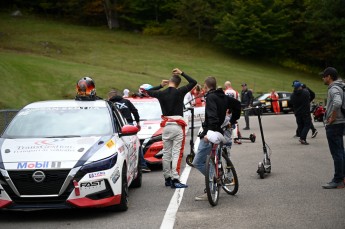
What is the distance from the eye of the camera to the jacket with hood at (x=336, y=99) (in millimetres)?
10094

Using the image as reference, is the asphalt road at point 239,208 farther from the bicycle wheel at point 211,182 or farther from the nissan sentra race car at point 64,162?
the nissan sentra race car at point 64,162

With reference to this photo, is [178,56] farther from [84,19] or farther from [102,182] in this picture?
[102,182]

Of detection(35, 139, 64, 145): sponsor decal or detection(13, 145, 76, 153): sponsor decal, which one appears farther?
detection(35, 139, 64, 145): sponsor decal

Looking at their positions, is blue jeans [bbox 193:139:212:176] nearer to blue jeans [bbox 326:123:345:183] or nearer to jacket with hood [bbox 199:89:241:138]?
jacket with hood [bbox 199:89:241:138]

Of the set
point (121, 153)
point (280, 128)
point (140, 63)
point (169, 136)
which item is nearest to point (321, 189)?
point (169, 136)

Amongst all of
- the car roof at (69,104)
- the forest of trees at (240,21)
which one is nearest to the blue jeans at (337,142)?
the car roof at (69,104)

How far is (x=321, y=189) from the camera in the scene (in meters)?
10.4

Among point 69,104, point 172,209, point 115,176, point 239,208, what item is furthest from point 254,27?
point 115,176

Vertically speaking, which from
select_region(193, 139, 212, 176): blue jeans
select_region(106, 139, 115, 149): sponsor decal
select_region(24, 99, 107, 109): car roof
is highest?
select_region(24, 99, 107, 109): car roof

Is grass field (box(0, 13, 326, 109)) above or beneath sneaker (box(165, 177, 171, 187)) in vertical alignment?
beneath

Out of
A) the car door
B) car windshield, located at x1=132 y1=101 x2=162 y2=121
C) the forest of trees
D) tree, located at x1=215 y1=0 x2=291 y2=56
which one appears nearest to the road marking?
the car door

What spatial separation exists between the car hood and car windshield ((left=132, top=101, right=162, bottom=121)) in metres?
7.01

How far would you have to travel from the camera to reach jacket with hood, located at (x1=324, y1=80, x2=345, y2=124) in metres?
10.1

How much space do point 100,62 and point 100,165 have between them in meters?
49.7
